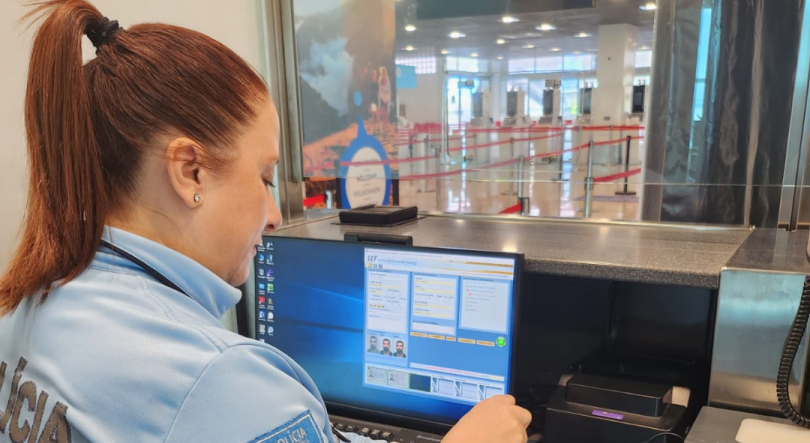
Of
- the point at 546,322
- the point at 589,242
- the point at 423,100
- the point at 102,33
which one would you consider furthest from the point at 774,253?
the point at 423,100

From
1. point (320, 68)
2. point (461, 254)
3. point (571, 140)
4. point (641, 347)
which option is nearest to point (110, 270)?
point (461, 254)

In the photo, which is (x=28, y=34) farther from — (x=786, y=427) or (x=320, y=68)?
(x=786, y=427)

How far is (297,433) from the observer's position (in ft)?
1.89

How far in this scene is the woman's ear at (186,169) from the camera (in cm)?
61

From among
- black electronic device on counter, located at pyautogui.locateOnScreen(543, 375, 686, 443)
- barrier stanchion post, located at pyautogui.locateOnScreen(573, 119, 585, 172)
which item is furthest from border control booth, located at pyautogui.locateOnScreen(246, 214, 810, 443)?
barrier stanchion post, located at pyautogui.locateOnScreen(573, 119, 585, 172)

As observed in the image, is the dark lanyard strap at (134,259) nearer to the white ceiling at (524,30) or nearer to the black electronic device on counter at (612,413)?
the black electronic device on counter at (612,413)

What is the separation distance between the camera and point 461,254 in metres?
1.10

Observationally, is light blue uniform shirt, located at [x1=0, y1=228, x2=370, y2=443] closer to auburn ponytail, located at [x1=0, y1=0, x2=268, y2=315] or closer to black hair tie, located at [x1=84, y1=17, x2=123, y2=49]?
auburn ponytail, located at [x1=0, y1=0, x2=268, y2=315]

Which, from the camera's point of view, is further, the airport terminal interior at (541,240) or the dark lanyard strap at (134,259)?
the airport terminal interior at (541,240)

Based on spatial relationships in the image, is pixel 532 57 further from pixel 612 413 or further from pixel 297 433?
pixel 297 433

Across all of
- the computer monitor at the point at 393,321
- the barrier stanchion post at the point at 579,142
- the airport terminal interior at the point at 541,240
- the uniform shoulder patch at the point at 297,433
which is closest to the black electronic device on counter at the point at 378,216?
the airport terminal interior at the point at 541,240

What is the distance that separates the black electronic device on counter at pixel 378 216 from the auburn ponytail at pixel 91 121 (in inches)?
30.4

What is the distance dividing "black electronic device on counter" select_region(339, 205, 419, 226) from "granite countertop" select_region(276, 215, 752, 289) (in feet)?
0.10

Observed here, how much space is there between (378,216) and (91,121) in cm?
84
